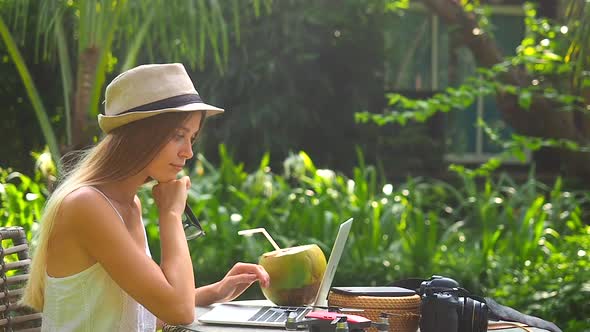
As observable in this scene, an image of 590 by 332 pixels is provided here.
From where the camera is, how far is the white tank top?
279 cm

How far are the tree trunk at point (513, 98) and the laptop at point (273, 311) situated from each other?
6.15 metres

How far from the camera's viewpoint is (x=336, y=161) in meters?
11.8

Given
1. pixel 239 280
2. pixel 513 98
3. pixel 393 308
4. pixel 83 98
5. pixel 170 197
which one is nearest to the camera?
pixel 393 308

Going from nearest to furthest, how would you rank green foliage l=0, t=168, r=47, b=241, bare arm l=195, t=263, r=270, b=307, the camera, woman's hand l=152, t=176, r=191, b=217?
the camera
woman's hand l=152, t=176, r=191, b=217
bare arm l=195, t=263, r=270, b=307
green foliage l=0, t=168, r=47, b=241

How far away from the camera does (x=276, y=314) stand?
2904 mm

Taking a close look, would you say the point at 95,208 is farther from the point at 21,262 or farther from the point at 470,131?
the point at 470,131

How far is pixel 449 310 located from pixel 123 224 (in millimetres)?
893

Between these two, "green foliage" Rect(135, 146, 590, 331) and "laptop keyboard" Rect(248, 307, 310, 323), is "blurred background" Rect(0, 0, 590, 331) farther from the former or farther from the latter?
"laptop keyboard" Rect(248, 307, 310, 323)

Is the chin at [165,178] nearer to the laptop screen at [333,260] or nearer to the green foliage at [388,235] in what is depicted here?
the laptop screen at [333,260]

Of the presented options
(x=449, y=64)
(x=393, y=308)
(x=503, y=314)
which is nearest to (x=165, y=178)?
(x=393, y=308)

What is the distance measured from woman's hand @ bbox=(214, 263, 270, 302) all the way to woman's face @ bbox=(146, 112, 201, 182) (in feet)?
1.26

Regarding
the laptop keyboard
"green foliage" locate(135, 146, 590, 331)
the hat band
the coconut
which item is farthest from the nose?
"green foliage" locate(135, 146, 590, 331)

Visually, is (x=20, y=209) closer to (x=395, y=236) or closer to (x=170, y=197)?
(x=395, y=236)

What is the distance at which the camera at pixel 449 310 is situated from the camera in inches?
99.8
